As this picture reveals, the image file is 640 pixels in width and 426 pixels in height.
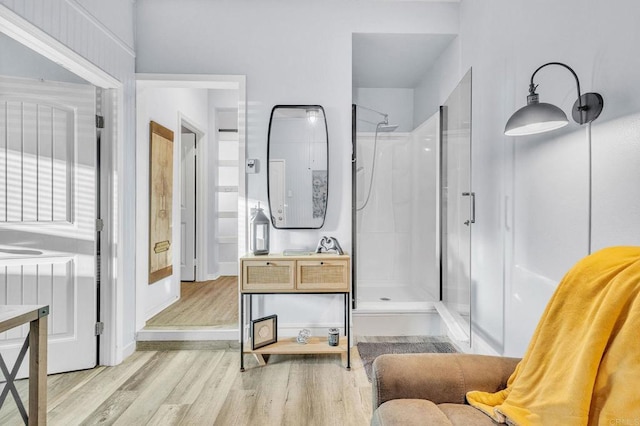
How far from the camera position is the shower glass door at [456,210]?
2.71 metres

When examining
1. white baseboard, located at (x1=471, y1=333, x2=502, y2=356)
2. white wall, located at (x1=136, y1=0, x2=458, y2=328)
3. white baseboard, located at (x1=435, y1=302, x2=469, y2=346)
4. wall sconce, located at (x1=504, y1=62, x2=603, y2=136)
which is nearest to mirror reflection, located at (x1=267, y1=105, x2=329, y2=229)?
white wall, located at (x1=136, y1=0, x2=458, y2=328)

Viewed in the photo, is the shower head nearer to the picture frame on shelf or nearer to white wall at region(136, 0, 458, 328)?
white wall at region(136, 0, 458, 328)

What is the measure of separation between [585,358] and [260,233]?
220 cm

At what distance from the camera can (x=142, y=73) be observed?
116 inches

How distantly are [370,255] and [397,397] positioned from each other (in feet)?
9.86

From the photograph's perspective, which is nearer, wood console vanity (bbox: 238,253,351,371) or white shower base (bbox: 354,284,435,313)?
wood console vanity (bbox: 238,253,351,371)

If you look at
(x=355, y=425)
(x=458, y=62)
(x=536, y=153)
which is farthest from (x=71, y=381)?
(x=458, y=62)

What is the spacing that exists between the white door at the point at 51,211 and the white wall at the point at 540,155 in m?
2.71

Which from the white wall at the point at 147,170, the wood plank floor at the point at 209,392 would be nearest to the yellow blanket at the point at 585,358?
the wood plank floor at the point at 209,392

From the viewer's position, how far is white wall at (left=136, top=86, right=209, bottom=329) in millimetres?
2977

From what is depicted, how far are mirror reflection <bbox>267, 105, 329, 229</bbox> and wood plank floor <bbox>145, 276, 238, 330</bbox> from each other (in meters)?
1.05

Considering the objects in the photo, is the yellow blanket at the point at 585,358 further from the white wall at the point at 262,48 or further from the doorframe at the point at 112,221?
the doorframe at the point at 112,221

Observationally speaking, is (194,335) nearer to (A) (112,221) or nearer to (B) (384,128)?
(A) (112,221)

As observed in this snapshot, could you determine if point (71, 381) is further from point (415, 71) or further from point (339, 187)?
point (415, 71)
